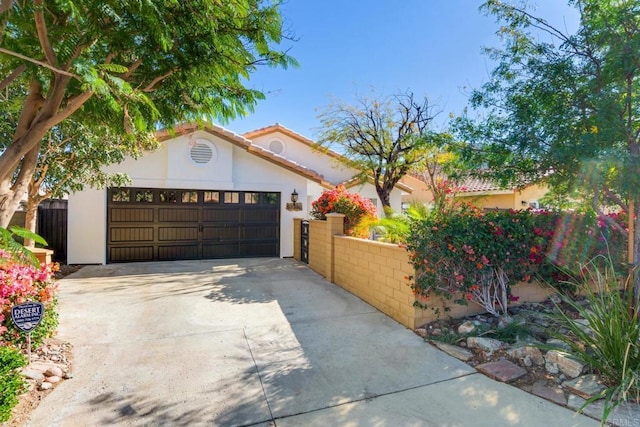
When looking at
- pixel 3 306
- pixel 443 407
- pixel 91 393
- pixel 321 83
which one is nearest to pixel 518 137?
pixel 443 407

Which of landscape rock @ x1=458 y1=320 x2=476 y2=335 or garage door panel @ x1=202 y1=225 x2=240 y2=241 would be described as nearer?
landscape rock @ x1=458 y1=320 x2=476 y2=335

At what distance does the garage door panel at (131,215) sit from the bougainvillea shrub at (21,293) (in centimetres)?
616

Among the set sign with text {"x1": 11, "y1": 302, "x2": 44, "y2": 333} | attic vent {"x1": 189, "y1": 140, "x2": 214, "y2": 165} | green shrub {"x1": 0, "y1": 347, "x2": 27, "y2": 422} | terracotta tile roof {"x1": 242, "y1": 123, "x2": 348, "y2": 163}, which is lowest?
green shrub {"x1": 0, "y1": 347, "x2": 27, "y2": 422}

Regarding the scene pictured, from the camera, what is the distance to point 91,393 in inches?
119

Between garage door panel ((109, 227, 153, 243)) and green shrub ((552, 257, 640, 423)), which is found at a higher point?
garage door panel ((109, 227, 153, 243))

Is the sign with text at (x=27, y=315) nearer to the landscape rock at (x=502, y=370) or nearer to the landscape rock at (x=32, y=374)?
the landscape rock at (x=32, y=374)

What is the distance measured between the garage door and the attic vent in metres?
1.03

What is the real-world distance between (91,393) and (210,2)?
3788mm

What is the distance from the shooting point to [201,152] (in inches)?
410

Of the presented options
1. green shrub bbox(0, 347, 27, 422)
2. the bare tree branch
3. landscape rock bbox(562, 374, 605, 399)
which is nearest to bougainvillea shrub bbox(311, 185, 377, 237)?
landscape rock bbox(562, 374, 605, 399)

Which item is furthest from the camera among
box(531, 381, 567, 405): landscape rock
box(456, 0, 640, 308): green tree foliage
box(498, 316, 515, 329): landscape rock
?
box(498, 316, 515, 329): landscape rock

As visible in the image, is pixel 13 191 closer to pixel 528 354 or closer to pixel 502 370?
pixel 502 370

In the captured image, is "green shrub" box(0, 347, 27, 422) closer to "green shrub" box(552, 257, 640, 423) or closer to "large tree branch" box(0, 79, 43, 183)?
"large tree branch" box(0, 79, 43, 183)

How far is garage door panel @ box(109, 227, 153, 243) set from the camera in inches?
385
